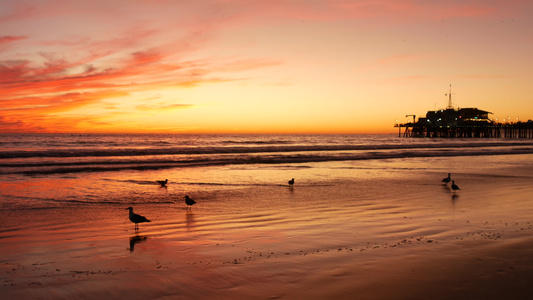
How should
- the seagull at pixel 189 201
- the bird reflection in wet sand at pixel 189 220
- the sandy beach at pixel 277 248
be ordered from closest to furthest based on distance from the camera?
1. the sandy beach at pixel 277 248
2. the bird reflection in wet sand at pixel 189 220
3. the seagull at pixel 189 201

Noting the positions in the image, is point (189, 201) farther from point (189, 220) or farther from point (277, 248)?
point (277, 248)

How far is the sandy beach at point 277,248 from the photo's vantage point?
572cm

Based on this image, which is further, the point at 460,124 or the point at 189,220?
the point at 460,124

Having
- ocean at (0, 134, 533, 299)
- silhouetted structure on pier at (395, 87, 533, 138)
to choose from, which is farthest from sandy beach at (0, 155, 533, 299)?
silhouetted structure on pier at (395, 87, 533, 138)

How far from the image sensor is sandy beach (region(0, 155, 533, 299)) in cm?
572

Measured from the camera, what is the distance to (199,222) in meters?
10.6

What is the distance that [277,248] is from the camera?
776 centimetres

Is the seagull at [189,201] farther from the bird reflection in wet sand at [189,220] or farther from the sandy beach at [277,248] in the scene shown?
the bird reflection in wet sand at [189,220]

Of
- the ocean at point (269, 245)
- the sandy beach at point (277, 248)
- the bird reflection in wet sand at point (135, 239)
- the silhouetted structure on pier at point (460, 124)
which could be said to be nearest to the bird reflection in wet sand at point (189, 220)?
the sandy beach at point (277, 248)

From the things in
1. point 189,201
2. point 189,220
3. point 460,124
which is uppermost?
point 460,124

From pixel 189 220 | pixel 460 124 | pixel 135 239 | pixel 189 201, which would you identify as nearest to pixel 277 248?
pixel 135 239

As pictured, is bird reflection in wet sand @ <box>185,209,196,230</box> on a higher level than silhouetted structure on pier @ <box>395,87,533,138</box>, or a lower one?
lower

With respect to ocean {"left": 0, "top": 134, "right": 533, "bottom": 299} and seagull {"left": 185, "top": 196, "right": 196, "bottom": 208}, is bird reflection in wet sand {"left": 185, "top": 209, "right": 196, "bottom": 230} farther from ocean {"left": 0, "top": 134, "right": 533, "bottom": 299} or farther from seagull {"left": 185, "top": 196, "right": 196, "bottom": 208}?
seagull {"left": 185, "top": 196, "right": 196, "bottom": 208}

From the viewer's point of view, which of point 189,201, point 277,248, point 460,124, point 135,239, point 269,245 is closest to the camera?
point 277,248
